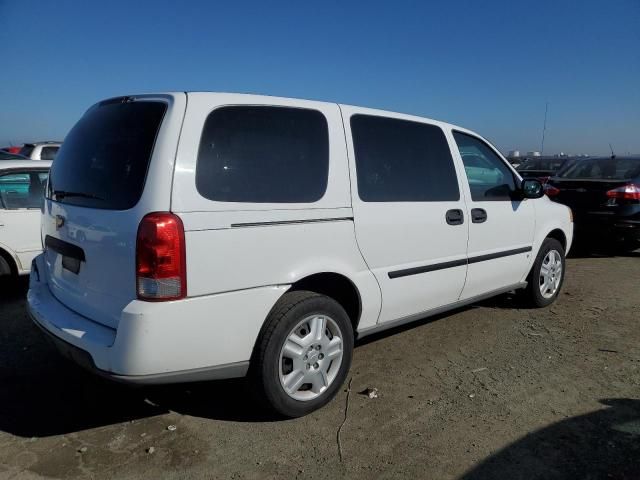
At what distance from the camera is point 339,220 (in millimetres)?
3027

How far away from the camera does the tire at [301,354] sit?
2750 mm

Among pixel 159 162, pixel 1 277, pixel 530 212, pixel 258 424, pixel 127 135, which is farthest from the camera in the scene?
pixel 1 277

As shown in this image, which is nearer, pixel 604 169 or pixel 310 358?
pixel 310 358

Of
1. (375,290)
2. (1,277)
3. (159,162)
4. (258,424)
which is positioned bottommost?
(258,424)

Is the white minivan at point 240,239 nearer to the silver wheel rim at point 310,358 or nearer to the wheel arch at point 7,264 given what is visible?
the silver wheel rim at point 310,358

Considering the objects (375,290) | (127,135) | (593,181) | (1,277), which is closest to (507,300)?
(375,290)

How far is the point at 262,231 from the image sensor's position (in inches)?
104

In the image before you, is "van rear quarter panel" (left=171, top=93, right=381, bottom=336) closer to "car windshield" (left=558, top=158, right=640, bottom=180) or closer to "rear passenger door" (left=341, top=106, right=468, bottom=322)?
"rear passenger door" (left=341, top=106, right=468, bottom=322)

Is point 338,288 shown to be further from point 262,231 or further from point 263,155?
point 263,155

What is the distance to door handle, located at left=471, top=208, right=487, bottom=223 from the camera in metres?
3.99

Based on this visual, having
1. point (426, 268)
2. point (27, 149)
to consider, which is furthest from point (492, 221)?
point (27, 149)

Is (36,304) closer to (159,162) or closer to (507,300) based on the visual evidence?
(159,162)

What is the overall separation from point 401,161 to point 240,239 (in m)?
1.53

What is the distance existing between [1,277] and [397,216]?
4362 mm
